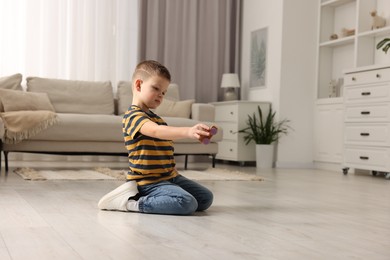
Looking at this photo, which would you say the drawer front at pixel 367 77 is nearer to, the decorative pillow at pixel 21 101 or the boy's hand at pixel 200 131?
the decorative pillow at pixel 21 101

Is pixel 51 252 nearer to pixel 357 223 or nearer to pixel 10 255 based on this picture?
pixel 10 255

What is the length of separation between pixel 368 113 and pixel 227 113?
1791 mm

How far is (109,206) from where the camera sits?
8.30 ft

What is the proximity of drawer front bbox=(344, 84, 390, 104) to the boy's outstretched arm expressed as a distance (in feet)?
10.2

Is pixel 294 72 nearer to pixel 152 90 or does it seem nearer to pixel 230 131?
pixel 230 131

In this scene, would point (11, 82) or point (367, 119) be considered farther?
point (11, 82)

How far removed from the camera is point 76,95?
18.9 ft

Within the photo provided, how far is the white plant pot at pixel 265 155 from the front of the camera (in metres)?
6.23

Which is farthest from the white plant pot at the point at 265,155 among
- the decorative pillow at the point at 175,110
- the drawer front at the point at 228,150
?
the decorative pillow at the point at 175,110

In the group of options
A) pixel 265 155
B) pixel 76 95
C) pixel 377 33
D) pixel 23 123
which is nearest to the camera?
pixel 23 123

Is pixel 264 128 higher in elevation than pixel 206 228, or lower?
higher

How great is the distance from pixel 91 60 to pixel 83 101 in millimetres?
1009

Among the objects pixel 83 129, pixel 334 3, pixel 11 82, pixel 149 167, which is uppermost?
pixel 334 3

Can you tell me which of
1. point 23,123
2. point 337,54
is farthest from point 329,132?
point 23,123
